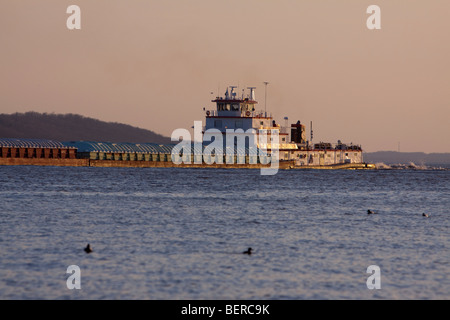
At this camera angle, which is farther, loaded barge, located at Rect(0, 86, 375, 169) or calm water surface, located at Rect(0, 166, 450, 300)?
loaded barge, located at Rect(0, 86, 375, 169)

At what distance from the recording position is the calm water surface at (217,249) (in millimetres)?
27000

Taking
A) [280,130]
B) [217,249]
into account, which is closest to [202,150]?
[280,130]

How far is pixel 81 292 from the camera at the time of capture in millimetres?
25953

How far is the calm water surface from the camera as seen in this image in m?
27.0

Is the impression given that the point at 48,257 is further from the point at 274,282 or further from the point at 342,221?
the point at 342,221

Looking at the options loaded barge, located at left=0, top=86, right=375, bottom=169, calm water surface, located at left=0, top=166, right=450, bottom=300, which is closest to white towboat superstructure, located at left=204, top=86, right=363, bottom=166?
loaded barge, located at left=0, top=86, right=375, bottom=169

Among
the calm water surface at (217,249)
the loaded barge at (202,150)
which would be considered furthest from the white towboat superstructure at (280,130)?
the calm water surface at (217,249)

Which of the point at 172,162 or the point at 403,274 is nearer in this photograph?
the point at 403,274

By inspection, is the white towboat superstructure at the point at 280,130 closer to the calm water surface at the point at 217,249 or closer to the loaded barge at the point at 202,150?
the loaded barge at the point at 202,150

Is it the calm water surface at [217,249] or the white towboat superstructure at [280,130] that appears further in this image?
the white towboat superstructure at [280,130]

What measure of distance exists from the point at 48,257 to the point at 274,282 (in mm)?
10078

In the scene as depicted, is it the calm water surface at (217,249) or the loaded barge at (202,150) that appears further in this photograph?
the loaded barge at (202,150)

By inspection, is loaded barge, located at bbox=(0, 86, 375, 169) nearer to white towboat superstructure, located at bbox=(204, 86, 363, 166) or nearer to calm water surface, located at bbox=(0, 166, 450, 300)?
white towboat superstructure, located at bbox=(204, 86, 363, 166)
